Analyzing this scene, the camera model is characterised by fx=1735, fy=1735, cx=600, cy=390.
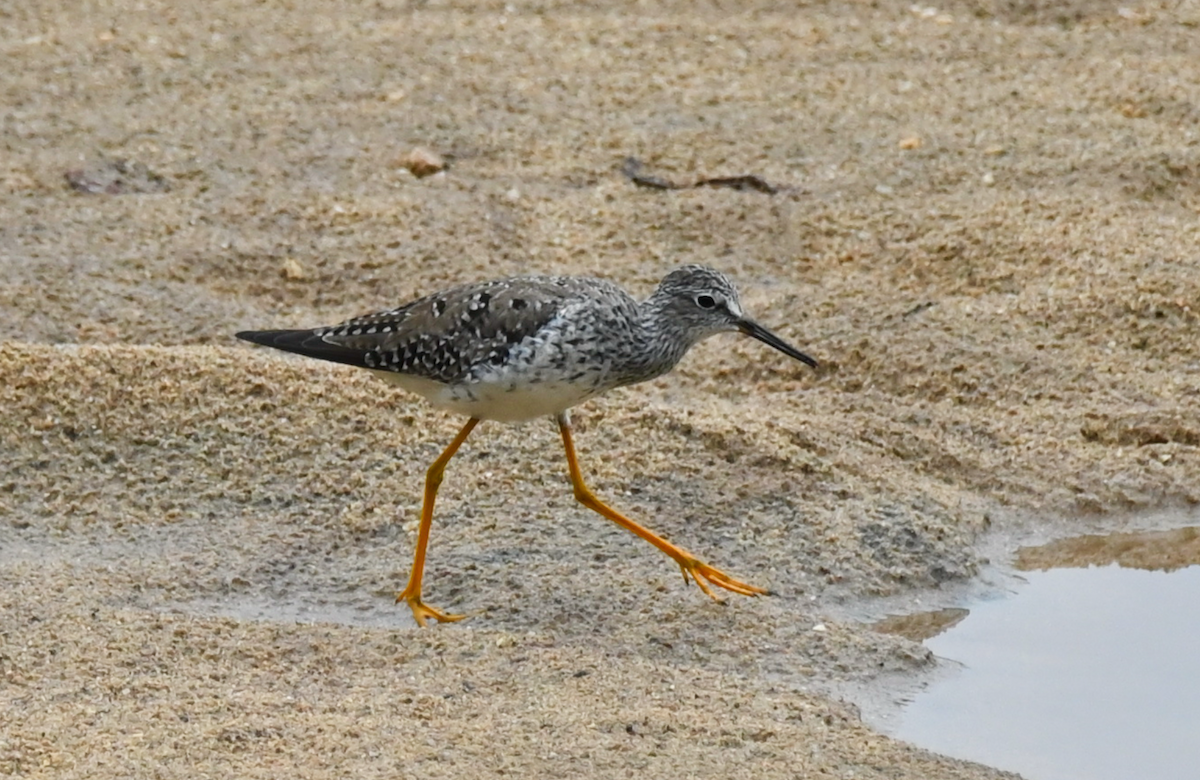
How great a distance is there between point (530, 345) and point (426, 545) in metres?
0.77

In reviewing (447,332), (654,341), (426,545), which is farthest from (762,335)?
(426,545)

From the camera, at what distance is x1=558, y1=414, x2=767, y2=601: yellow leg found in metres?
5.69

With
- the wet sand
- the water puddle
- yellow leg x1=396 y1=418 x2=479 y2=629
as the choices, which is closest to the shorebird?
yellow leg x1=396 y1=418 x2=479 y2=629

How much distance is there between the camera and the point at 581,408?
6855 mm

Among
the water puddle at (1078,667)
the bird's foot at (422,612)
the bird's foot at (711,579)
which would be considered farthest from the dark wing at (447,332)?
the water puddle at (1078,667)

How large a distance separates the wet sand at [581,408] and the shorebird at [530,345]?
0.26m

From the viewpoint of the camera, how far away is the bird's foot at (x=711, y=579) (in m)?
5.66

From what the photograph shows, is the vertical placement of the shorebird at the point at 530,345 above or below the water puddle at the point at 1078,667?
above

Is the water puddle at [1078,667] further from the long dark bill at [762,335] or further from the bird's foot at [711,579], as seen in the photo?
the long dark bill at [762,335]

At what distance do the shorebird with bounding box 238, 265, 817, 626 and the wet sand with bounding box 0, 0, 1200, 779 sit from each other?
0.26m

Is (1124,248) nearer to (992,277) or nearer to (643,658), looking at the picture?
(992,277)

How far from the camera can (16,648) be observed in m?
5.19

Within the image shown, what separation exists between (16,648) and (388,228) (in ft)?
11.5

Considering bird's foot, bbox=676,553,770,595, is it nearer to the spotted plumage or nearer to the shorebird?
the shorebird
